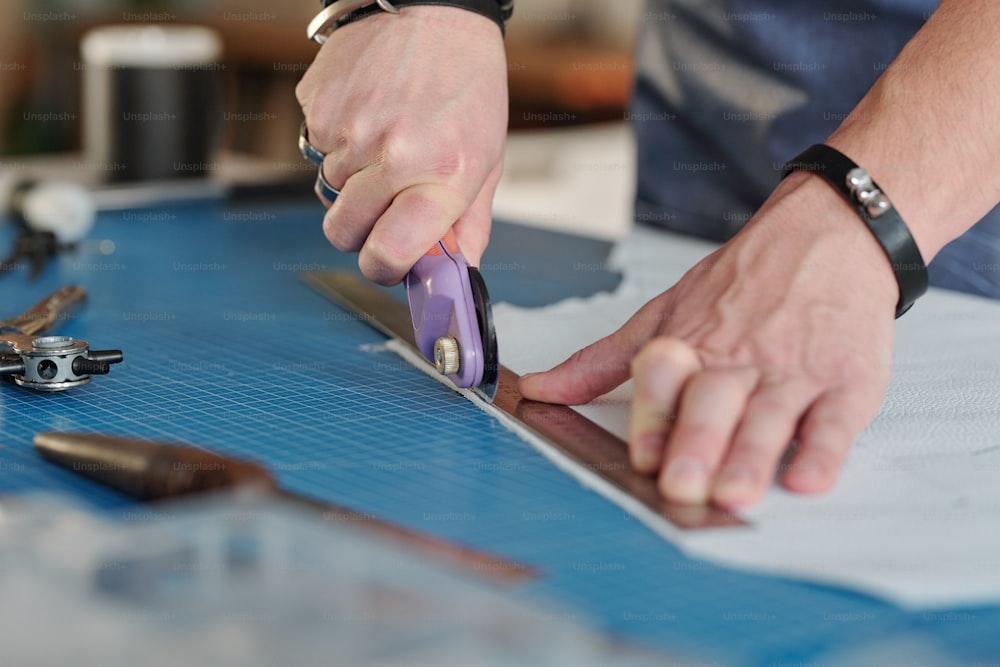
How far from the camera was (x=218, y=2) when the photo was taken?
568cm

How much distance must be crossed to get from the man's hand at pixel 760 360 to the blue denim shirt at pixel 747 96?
21.4 inches

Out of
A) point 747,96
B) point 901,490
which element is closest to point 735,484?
point 901,490

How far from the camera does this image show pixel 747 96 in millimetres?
1534

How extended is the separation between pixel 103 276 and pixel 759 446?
1.01 m

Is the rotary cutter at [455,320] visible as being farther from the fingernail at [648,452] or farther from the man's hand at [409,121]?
the fingernail at [648,452]

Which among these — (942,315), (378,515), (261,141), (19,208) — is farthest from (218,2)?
(378,515)

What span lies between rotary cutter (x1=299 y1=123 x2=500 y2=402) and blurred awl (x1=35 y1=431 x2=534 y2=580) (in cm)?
25

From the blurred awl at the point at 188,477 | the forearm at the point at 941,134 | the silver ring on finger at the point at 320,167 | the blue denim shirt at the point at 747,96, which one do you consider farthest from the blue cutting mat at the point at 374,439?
the forearm at the point at 941,134

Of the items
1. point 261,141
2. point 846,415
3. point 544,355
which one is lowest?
point 261,141

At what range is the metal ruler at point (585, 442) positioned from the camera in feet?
2.33

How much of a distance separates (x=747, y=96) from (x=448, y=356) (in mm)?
798

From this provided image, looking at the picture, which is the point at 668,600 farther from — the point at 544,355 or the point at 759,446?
the point at 544,355

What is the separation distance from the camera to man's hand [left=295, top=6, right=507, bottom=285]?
1.09 m

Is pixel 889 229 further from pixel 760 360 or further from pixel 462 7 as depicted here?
pixel 462 7
